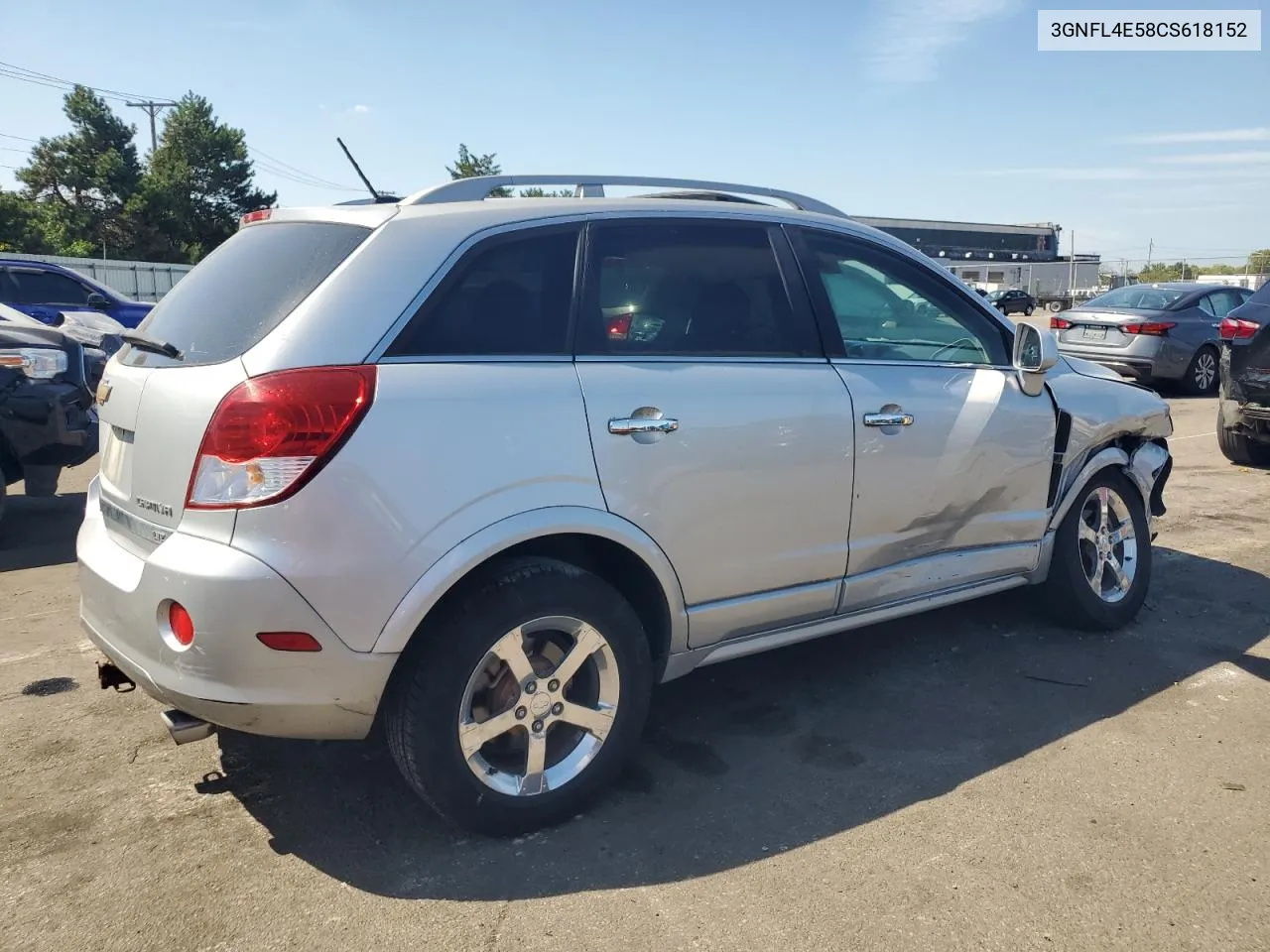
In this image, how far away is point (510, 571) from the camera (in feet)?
9.37

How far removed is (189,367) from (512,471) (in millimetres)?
966

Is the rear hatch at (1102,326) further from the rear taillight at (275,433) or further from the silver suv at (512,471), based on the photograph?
the rear taillight at (275,433)

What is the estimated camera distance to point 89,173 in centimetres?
5262

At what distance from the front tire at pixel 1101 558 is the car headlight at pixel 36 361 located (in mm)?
5929

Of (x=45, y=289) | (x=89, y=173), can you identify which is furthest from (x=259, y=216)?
(x=89, y=173)

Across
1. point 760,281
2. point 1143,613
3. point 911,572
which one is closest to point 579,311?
point 760,281

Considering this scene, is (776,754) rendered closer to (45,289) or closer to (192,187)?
(45,289)

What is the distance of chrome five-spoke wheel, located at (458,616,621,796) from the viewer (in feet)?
9.40

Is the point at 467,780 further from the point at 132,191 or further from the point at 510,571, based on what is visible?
the point at 132,191

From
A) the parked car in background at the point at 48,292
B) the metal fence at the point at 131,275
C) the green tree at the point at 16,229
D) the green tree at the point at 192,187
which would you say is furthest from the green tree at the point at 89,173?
the parked car in background at the point at 48,292

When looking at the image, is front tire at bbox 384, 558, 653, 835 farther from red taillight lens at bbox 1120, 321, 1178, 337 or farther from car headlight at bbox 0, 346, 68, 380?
red taillight lens at bbox 1120, 321, 1178, 337

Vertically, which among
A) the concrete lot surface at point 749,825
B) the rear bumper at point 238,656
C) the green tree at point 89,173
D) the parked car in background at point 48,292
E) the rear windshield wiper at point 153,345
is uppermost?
the green tree at point 89,173

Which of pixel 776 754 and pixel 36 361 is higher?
pixel 36 361

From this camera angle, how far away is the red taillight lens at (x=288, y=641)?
2.56m
